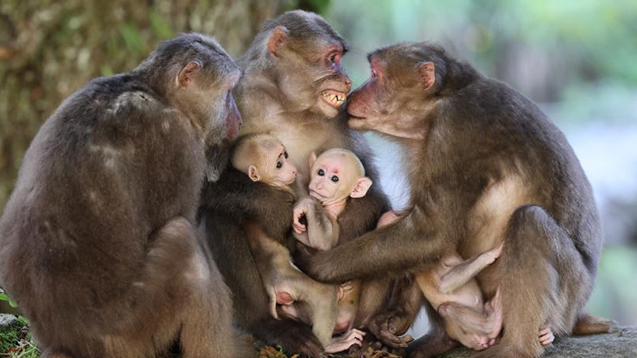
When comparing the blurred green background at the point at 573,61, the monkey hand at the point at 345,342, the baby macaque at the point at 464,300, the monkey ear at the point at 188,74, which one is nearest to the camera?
the monkey ear at the point at 188,74

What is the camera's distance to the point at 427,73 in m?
5.32

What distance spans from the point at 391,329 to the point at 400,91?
4.11 feet

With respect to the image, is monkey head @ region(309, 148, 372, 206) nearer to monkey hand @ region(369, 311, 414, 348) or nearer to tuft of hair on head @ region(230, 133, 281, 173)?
tuft of hair on head @ region(230, 133, 281, 173)

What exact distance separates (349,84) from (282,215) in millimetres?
784

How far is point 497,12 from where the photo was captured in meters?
12.9

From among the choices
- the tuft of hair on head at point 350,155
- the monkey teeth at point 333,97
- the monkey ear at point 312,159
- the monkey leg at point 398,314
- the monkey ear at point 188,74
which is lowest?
the monkey leg at point 398,314

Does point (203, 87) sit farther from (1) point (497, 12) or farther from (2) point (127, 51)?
(1) point (497, 12)

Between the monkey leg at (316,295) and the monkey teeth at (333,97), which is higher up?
the monkey teeth at (333,97)

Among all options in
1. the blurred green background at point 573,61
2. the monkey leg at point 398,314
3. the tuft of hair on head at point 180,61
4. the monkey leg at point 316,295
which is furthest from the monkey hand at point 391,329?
the blurred green background at point 573,61

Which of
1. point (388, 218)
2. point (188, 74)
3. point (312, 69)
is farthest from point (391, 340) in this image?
point (188, 74)

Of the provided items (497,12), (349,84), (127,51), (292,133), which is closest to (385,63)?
(349,84)

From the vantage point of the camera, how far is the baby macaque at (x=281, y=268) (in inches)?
206

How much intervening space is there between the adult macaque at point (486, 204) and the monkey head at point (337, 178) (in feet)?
0.87

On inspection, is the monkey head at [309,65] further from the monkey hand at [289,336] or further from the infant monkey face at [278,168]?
the monkey hand at [289,336]
